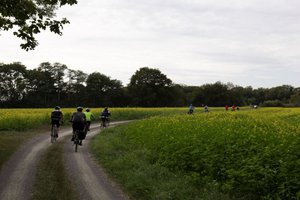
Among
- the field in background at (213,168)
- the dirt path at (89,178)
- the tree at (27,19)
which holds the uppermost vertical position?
the tree at (27,19)

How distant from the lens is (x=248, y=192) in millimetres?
11062

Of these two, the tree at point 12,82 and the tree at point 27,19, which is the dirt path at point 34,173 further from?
the tree at point 12,82

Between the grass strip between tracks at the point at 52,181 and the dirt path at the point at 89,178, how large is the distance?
0.26 metres

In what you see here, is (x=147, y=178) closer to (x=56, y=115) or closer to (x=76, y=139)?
(x=76, y=139)

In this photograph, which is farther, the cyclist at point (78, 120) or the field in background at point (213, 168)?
the cyclist at point (78, 120)

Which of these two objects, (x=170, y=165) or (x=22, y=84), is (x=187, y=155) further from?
(x=22, y=84)

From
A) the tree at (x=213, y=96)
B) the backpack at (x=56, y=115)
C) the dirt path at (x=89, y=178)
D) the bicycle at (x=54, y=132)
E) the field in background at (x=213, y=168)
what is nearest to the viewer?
the field in background at (x=213, y=168)

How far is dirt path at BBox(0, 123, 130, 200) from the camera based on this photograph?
11.8 meters

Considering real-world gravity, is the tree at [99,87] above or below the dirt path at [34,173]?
above

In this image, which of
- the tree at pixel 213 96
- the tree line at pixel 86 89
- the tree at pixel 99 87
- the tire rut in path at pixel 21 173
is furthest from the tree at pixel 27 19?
the tree at pixel 213 96

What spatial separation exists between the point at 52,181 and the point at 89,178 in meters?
1.29

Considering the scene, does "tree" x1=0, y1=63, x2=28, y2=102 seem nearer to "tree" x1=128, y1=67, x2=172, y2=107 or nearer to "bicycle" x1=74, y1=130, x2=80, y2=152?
"tree" x1=128, y1=67, x2=172, y2=107

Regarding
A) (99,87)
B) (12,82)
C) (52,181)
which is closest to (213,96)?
(99,87)

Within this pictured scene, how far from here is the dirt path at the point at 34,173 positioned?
38.8 feet
